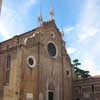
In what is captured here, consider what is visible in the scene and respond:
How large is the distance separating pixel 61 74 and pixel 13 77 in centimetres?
773

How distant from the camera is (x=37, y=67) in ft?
67.6

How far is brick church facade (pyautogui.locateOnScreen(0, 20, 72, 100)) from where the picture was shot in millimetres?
18266

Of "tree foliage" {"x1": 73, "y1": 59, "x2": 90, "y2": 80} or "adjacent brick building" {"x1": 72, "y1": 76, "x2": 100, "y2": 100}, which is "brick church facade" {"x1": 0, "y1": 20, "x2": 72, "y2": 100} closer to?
"adjacent brick building" {"x1": 72, "y1": 76, "x2": 100, "y2": 100}

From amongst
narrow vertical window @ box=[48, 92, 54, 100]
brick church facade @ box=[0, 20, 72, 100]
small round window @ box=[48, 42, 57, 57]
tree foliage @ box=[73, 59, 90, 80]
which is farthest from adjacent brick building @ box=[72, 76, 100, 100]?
tree foliage @ box=[73, 59, 90, 80]

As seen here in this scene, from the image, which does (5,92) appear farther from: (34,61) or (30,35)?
(30,35)

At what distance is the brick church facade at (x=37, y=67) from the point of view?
18266mm

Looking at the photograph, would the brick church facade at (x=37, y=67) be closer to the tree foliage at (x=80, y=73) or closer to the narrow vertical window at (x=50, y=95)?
the narrow vertical window at (x=50, y=95)

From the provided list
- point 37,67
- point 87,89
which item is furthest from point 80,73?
point 37,67

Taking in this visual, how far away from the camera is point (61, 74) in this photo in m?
24.1

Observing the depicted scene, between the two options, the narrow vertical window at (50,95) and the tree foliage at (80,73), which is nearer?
the narrow vertical window at (50,95)

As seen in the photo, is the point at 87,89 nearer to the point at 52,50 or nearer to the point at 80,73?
the point at 52,50

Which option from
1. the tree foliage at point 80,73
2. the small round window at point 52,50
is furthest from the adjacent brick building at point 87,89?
the tree foliage at point 80,73

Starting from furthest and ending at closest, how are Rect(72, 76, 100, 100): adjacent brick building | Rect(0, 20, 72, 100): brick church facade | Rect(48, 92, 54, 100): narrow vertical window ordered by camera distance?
1. Rect(72, 76, 100, 100): adjacent brick building
2. Rect(48, 92, 54, 100): narrow vertical window
3. Rect(0, 20, 72, 100): brick church facade

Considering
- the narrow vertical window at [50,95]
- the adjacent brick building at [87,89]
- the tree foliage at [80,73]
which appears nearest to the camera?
the narrow vertical window at [50,95]
